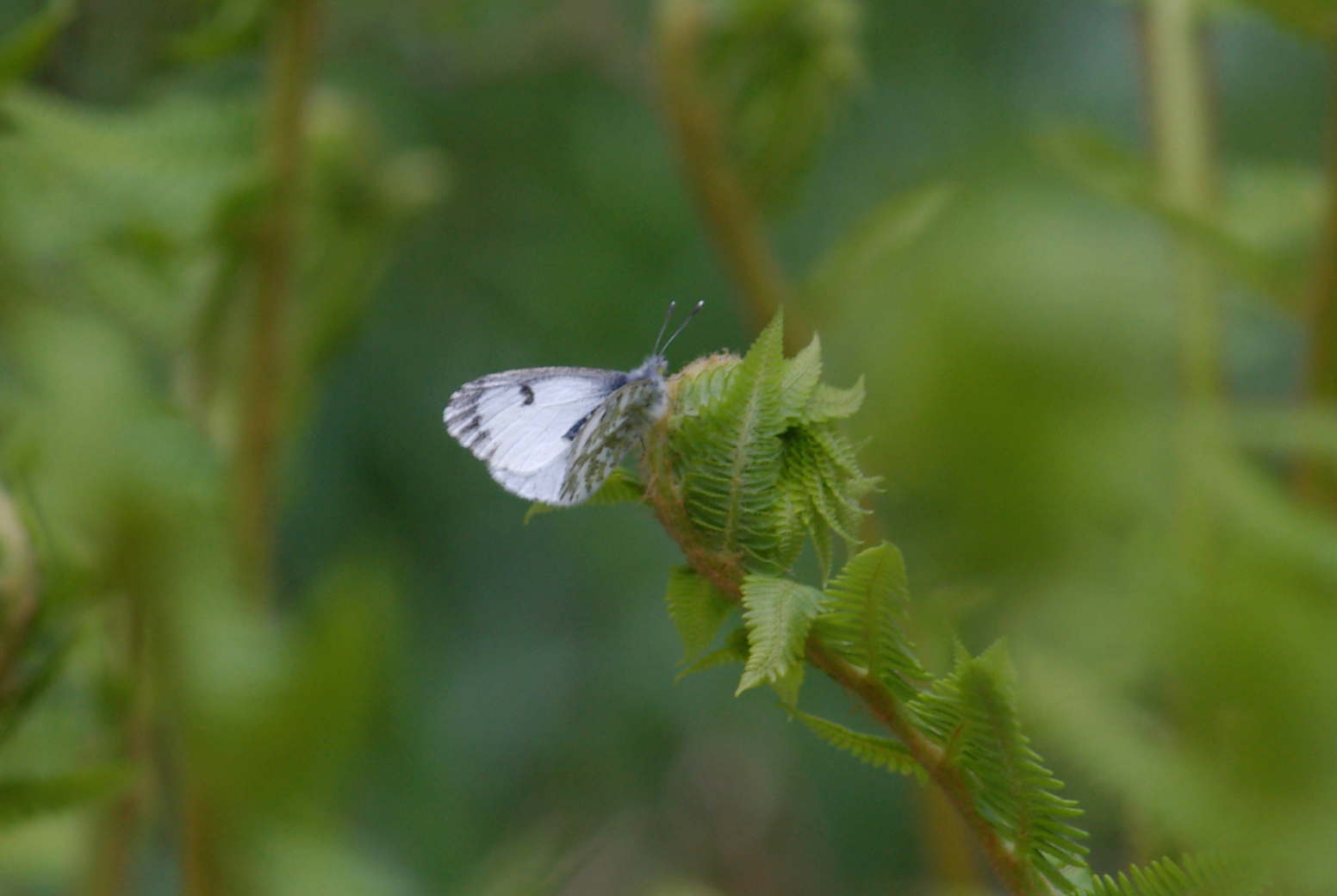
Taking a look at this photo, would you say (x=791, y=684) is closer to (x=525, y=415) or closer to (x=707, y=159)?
(x=525, y=415)

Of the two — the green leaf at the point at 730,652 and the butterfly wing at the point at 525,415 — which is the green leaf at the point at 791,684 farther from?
the butterfly wing at the point at 525,415

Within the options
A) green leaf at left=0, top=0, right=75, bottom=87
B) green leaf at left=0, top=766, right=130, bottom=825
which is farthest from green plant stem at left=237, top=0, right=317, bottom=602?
green leaf at left=0, top=766, right=130, bottom=825

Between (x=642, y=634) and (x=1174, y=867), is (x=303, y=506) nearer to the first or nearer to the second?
(x=642, y=634)

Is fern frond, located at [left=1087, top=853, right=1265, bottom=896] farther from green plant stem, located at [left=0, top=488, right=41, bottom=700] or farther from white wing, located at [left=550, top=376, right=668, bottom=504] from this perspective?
green plant stem, located at [left=0, top=488, right=41, bottom=700]

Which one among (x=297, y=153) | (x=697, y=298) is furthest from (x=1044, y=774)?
(x=697, y=298)

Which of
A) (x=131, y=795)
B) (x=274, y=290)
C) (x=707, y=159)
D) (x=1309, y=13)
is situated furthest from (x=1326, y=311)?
(x=131, y=795)
